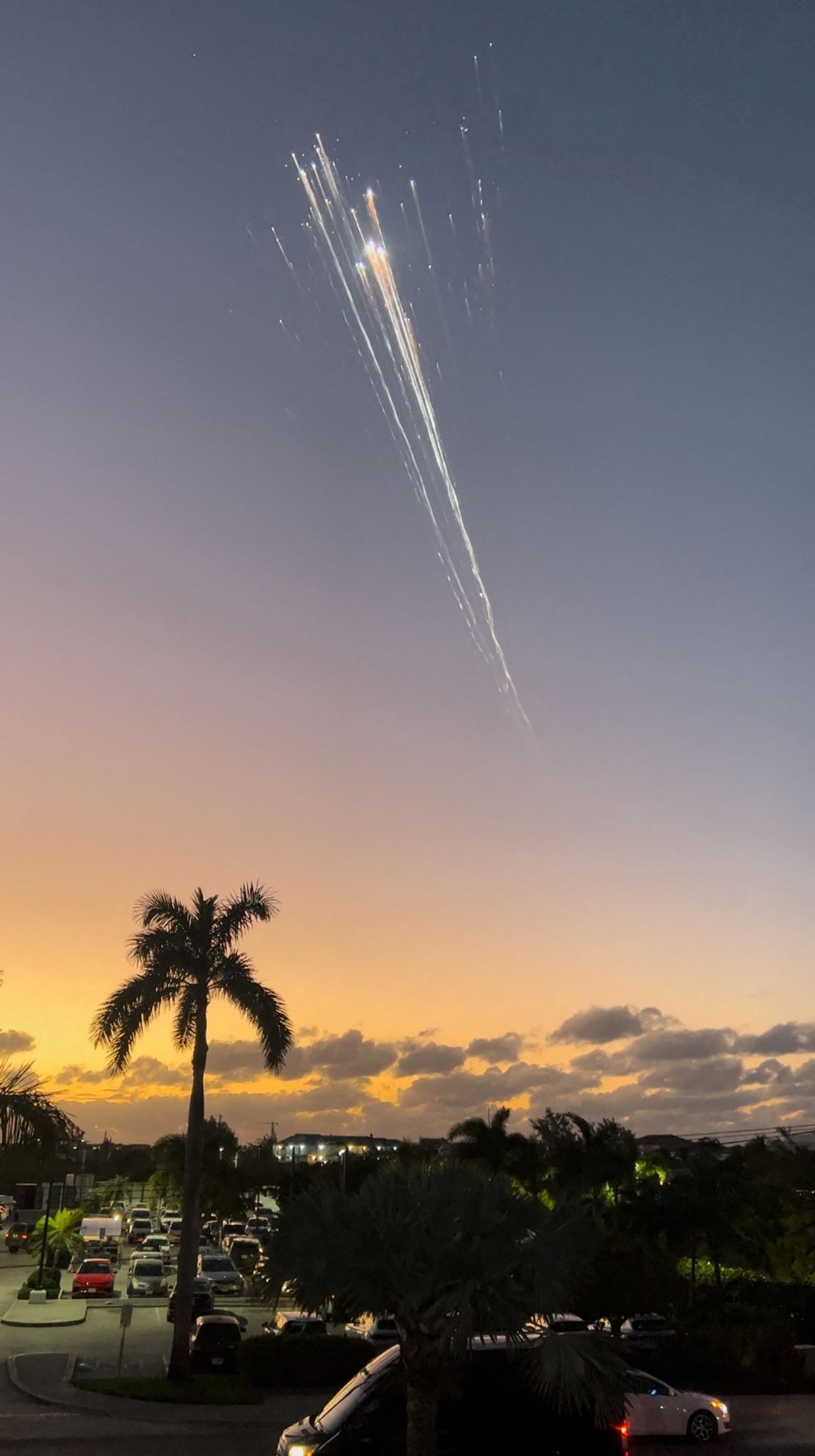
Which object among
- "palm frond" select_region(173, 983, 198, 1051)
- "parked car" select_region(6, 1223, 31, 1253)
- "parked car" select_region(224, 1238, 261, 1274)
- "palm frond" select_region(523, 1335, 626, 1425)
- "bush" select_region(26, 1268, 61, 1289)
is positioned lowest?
"palm frond" select_region(523, 1335, 626, 1425)

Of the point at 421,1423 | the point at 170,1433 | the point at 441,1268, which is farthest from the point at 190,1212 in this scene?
the point at 441,1268

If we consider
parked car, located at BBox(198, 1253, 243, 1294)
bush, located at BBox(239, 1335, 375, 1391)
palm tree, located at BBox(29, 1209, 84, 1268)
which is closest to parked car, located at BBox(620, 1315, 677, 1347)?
bush, located at BBox(239, 1335, 375, 1391)

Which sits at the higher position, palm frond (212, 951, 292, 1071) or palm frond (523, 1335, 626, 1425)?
palm frond (212, 951, 292, 1071)

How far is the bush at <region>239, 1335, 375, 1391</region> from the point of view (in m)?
A: 23.9

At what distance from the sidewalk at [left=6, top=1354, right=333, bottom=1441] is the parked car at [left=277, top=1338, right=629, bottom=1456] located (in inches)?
354

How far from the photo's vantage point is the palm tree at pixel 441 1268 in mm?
9945

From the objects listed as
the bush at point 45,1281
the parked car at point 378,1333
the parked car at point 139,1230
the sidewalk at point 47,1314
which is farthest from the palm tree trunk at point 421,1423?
the parked car at point 139,1230

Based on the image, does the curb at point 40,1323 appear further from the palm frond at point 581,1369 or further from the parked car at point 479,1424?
the palm frond at point 581,1369

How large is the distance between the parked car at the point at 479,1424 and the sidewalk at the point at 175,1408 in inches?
354

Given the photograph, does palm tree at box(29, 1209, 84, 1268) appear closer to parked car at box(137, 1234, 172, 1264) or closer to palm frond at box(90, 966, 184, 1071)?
parked car at box(137, 1234, 172, 1264)

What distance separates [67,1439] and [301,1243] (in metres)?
11.8

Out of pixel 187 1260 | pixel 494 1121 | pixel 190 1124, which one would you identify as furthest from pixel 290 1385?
pixel 494 1121

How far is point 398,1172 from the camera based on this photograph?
1110 centimetres

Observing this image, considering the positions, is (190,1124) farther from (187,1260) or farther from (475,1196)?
(475,1196)
